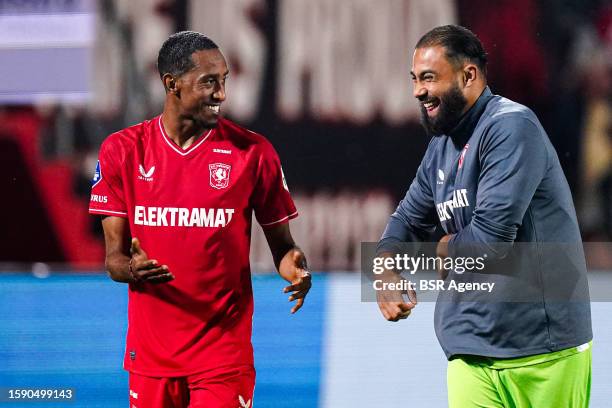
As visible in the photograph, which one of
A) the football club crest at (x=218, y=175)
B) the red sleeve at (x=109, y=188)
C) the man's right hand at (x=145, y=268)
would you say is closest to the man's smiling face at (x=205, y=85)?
the football club crest at (x=218, y=175)

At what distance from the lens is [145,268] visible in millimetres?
3193

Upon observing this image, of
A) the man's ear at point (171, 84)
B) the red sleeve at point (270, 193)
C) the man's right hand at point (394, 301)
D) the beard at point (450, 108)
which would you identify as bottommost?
the man's right hand at point (394, 301)

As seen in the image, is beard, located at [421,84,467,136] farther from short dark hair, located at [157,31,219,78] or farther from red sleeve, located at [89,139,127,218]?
red sleeve, located at [89,139,127,218]

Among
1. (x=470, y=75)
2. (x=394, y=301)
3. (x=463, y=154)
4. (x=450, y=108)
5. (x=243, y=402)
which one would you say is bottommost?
(x=243, y=402)

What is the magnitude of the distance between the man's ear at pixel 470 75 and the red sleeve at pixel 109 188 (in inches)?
46.9

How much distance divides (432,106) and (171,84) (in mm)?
912

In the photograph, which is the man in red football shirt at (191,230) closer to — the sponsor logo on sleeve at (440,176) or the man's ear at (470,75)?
the sponsor logo on sleeve at (440,176)

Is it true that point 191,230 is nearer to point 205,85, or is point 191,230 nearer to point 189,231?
point 189,231

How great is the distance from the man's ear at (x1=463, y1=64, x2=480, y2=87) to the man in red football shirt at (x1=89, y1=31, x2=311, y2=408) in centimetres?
71

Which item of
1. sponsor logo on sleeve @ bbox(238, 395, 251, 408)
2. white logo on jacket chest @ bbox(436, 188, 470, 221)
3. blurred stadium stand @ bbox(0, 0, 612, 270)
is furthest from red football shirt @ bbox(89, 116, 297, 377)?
blurred stadium stand @ bbox(0, 0, 612, 270)

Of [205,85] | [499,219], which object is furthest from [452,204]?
[205,85]

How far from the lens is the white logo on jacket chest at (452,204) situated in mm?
3194

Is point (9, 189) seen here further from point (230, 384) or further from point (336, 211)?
point (230, 384)

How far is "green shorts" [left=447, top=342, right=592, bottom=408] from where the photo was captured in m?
3.14
